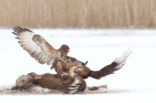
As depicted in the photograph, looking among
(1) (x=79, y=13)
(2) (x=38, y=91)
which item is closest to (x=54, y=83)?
(2) (x=38, y=91)

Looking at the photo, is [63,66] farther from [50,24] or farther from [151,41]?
[50,24]

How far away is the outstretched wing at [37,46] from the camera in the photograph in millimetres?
1316

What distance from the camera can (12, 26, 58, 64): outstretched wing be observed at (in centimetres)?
132

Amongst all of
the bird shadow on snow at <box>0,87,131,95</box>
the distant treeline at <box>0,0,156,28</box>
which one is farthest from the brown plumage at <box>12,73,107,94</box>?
the distant treeline at <box>0,0,156,28</box>

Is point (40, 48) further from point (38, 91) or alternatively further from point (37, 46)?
point (38, 91)

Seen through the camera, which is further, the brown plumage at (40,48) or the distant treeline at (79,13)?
the distant treeline at (79,13)

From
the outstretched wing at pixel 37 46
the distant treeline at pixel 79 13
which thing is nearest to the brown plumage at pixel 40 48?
the outstretched wing at pixel 37 46

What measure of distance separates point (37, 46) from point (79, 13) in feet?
9.35

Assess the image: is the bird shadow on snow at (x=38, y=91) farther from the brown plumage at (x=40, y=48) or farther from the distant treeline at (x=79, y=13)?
the distant treeline at (x=79, y=13)

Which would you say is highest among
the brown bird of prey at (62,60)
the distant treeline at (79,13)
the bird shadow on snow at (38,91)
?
the distant treeline at (79,13)

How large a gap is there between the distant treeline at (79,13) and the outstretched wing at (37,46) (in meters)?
2.81

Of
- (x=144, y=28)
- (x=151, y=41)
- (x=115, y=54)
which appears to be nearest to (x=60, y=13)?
(x=144, y=28)

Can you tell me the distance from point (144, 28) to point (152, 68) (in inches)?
91.0

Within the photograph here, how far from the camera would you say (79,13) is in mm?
4152
